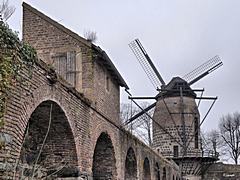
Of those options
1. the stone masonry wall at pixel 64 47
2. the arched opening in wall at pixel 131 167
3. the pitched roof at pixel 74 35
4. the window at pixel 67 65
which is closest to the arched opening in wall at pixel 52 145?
the stone masonry wall at pixel 64 47

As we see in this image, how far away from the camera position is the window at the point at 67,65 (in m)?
15.1

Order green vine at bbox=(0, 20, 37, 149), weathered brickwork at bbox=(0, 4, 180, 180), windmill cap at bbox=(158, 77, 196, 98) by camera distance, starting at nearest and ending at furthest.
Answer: green vine at bbox=(0, 20, 37, 149) → weathered brickwork at bbox=(0, 4, 180, 180) → windmill cap at bbox=(158, 77, 196, 98)

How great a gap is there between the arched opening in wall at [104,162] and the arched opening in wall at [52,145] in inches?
171

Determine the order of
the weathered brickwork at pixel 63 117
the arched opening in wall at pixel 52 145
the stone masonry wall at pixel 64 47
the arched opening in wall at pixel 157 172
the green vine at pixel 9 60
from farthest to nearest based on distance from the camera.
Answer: the arched opening in wall at pixel 157 172
the stone masonry wall at pixel 64 47
the arched opening in wall at pixel 52 145
the weathered brickwork at pixel 63 117
the green vine at pixel 9 60

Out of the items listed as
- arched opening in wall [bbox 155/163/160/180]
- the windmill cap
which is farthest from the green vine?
the windmill cap

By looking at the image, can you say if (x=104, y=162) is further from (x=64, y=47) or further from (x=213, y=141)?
(x=213, y=141)

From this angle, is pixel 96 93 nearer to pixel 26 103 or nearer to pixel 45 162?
pixel 45 162

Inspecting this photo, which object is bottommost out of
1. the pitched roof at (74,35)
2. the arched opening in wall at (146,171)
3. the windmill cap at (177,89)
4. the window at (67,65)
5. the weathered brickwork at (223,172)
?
the arched opening in wall at (146,171)

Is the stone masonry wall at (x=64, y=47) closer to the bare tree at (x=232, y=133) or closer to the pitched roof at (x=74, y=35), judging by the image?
the pitched roof at (x=74, y=35)

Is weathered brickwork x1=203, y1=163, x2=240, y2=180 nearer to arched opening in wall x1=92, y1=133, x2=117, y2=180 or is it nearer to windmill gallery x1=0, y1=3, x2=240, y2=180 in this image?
windmill gallery x1=0, y1=3, x2=240, y2=180

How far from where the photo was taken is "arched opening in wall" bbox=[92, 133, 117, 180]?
16.8m

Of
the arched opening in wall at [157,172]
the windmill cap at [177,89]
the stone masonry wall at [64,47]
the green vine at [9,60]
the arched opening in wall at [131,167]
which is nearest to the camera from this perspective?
the green vine at [9,60]

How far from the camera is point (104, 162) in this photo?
Answer: 1695cm

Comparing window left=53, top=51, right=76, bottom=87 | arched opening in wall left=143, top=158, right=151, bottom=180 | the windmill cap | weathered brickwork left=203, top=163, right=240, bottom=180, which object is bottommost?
arched opening in wall left=143, top=158, right=151, bottom=180
